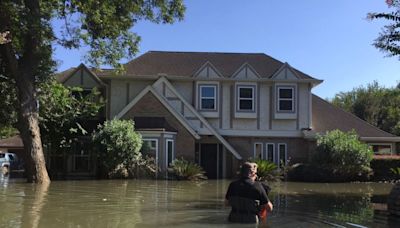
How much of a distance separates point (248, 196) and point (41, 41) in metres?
18.8

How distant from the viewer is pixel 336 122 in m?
36.8

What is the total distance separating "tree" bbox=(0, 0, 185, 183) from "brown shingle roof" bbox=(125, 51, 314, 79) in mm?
8032

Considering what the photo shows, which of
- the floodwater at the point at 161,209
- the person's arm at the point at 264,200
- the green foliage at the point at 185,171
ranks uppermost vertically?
the person's arm at the point at 264,200

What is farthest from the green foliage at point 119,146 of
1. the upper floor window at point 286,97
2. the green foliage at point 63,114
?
the upper floor window at point 286,97

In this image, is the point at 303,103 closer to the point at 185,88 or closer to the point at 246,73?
the point at 246,73

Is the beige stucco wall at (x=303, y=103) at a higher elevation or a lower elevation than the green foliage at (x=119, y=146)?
higher

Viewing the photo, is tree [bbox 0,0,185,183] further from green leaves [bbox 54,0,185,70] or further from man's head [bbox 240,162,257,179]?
man's head [bbox 240,162,257,179]

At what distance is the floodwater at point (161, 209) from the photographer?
1238 centimetres

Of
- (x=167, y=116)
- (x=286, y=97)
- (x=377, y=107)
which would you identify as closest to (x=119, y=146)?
(x=167, y=116)

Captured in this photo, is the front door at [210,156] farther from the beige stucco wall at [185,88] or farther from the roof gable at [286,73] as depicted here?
the roof gable at [286,73]

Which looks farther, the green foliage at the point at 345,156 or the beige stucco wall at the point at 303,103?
the beige stucco wall at the point at 303,103

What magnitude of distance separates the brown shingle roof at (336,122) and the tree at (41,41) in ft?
48.7

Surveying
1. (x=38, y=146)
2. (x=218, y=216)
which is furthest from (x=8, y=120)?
(x=218, y=216)

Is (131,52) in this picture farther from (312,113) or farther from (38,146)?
(312,113)
